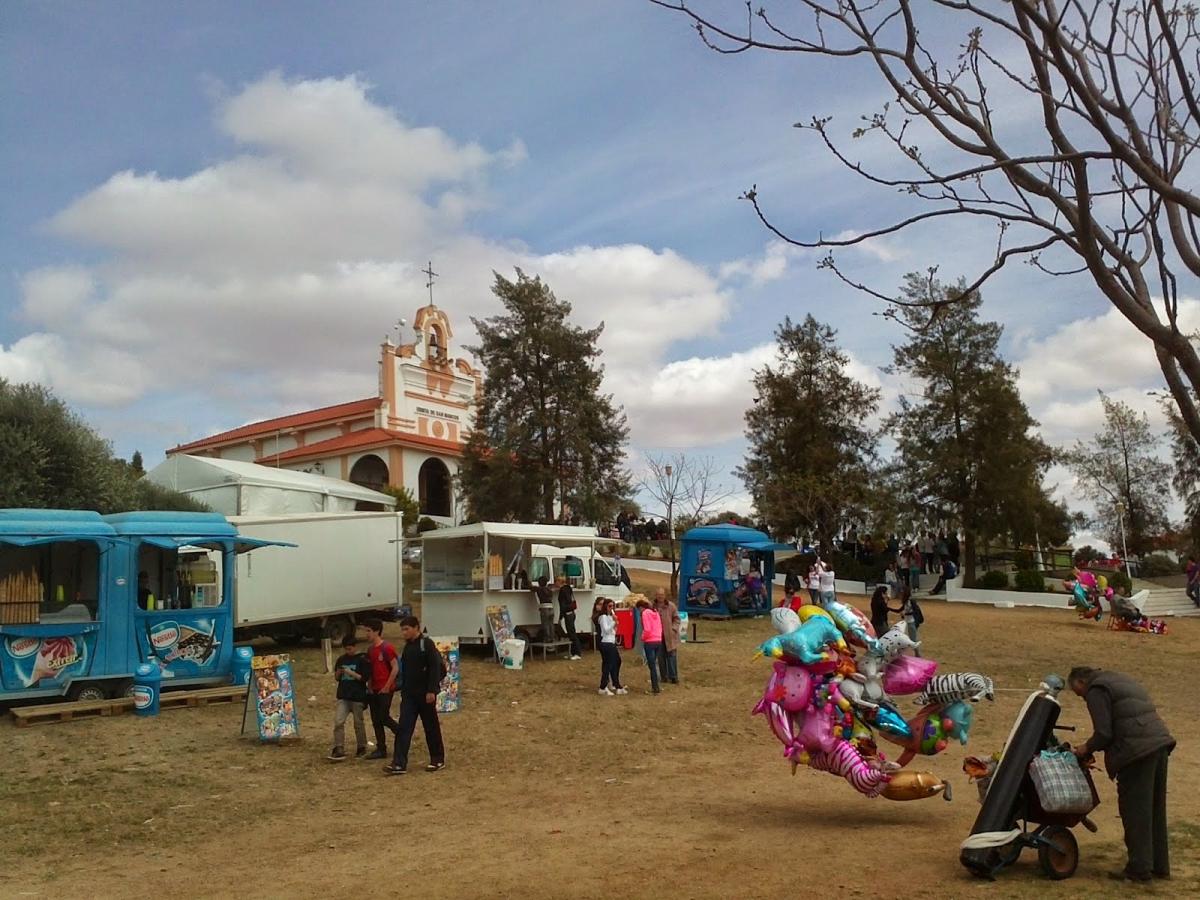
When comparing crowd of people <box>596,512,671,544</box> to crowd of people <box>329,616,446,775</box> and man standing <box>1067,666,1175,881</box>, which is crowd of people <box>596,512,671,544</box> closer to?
crowd of people <box>329,616,446,775</box>

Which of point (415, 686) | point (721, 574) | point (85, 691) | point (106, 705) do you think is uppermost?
point (721, 574)

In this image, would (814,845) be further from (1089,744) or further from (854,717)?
(1089,744)

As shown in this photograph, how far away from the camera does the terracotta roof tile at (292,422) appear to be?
49781 mm

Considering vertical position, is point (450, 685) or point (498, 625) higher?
point (498, 625)

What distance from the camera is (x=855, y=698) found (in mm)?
8602

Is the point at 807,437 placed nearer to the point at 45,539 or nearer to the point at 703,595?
the point at 703,595

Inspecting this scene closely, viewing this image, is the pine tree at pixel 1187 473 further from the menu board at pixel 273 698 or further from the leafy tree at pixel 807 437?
the menu board at pixel 273 698

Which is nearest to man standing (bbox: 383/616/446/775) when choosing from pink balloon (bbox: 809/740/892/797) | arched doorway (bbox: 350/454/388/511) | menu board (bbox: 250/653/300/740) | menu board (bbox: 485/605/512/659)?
menu board (bbox: 250/653/300/740)

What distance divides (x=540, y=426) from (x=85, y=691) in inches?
822

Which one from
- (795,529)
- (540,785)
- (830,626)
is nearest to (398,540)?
(540,785)

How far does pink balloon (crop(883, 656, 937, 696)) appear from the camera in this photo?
876 cm

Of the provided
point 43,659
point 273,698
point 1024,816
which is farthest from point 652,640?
point 1024,816

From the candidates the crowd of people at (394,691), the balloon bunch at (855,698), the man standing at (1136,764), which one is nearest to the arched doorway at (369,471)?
the crowd of people at (394,691)

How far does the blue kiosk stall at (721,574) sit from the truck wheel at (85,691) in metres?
15.7
